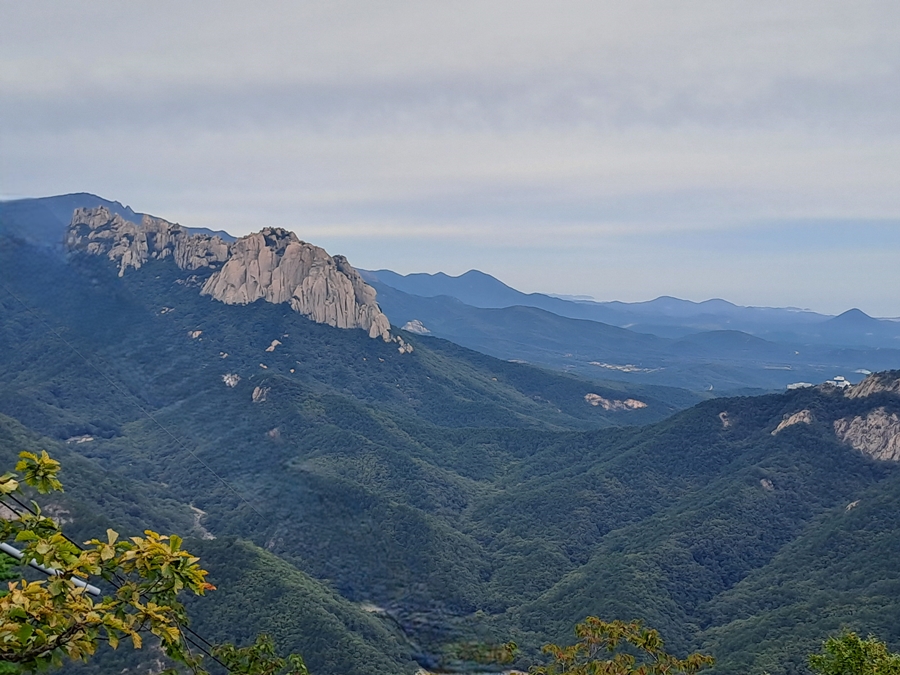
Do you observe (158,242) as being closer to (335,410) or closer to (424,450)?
(335,410)

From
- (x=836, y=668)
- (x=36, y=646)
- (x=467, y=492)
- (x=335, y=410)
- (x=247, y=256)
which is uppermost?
(x=247, y=256)

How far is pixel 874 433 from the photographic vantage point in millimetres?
77938

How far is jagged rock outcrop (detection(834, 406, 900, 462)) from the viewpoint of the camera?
2987 inches

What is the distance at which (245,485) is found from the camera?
221ft

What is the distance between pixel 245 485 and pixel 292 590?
26.2 m

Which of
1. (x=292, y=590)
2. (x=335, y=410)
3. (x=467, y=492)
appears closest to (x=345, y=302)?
(x=335, y=410)

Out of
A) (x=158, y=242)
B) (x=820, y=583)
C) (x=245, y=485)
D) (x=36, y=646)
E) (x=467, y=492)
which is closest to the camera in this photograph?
(x=36, y=646)

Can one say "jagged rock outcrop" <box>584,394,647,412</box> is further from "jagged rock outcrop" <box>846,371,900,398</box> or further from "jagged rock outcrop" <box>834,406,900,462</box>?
"jagged rock outcrop" <box>834,406,900,462</box>

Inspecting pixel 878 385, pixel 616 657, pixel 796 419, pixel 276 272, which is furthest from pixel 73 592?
pixel 276 272

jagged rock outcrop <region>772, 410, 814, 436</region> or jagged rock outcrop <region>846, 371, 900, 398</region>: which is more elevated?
jagged rock outcrop <region>846, 371, 900, 398</region>

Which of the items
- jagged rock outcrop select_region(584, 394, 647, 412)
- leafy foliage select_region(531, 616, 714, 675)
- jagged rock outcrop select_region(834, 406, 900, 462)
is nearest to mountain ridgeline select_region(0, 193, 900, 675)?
jagged rock outcrop select_region(834, 406, 900, 462)

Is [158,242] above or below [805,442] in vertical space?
above

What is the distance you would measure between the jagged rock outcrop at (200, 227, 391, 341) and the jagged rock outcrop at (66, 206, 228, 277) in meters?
9.25

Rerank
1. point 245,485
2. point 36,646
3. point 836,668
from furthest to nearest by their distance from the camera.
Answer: point 245,485 < point 836,668 < point 36,646
